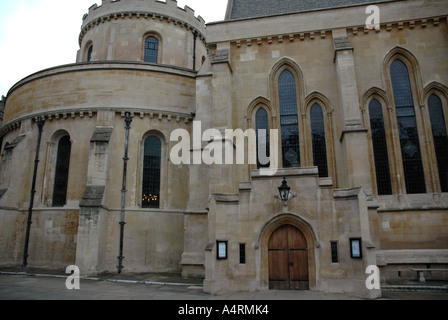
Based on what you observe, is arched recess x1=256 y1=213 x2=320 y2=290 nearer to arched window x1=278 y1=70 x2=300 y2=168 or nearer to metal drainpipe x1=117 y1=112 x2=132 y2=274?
arched window x1=278 y1=70 x2=300 y2=168

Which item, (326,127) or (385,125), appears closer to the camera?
(385,125)

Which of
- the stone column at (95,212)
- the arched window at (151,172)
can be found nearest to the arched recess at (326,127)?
the arched window at (151,172)

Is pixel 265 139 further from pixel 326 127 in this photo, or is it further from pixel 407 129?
pixel 407 129

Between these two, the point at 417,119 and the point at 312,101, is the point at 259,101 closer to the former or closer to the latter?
the point at 312,101

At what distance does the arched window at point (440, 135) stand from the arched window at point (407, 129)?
0.79 metres

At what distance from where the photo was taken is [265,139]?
57.7ft

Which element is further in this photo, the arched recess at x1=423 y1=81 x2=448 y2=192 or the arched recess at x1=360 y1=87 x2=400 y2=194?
the arched recess at x1=360 y1=87 x2=400 y2=194

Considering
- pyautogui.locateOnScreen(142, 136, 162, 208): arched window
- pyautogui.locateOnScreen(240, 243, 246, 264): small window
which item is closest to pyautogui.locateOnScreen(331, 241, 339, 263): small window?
pyautogui.locateOnScreen(240, 243, 246, 264): small window

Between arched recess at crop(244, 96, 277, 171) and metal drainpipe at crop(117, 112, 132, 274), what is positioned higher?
arched recess at crop(244, 96, 277, 171)

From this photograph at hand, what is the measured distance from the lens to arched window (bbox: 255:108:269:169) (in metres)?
17.3

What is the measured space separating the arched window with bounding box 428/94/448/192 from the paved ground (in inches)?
244

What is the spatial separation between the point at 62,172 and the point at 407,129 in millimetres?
18969

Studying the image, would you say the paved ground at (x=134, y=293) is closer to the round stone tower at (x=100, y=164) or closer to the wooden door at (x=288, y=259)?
the wooden door at (x=288, y=259)

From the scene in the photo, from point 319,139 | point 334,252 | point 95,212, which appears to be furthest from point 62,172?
point 334,252
